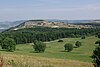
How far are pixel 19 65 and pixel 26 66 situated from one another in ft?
0.97

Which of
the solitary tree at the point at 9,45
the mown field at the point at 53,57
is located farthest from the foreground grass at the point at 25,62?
the solitary tree at the point at 9,45

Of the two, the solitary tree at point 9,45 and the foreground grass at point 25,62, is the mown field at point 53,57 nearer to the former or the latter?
the foreground grass at point 25,62

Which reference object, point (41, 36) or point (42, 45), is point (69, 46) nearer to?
point (42, 45)

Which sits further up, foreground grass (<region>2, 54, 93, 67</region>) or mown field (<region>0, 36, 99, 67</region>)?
foreground grass (<region>2, 54, 93, 67</region>)

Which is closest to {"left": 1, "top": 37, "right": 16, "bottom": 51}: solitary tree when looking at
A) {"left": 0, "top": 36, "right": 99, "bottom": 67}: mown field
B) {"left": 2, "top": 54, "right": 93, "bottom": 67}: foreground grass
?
{"left": 0, "top": 36, "right": 99, "bottom": 67}: mown field

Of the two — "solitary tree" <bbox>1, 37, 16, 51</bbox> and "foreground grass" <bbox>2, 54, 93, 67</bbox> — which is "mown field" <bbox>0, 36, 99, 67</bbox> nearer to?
"foreground grass" <bbox>2, 54, 93, 67</bbox>

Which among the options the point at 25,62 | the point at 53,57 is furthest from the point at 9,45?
the point at 25,62

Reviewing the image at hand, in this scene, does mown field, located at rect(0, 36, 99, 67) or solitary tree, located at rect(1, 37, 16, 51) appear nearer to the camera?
mown field, located at rect(0, 36, 99, 67)

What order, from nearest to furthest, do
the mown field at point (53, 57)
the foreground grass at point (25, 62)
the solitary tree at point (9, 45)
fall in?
the foreground grass at point (25, 62)
the mown field at point (53, 57)
the solitary tree at point (9, 45)

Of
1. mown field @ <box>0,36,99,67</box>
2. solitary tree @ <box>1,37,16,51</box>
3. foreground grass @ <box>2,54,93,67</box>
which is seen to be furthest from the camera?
solitary tree @ <box>1,37,16,51</box>

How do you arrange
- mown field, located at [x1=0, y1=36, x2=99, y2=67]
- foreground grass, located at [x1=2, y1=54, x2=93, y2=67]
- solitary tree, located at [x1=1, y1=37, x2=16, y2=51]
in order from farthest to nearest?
solitary tree, located at [x1=1, y1=37, x2=16, y2=51] < mown field, located at [x1=0, y1=36, x2=99, y2=67] < foreground grass, located at [x1=2, y1=54, x2=93, y2=67]

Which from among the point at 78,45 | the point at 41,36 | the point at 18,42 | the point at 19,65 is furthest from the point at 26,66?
the point at 41,36

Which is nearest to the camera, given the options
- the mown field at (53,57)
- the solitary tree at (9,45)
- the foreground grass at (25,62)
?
the foreground grass at (25,62)

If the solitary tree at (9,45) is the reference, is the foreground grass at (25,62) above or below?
above
